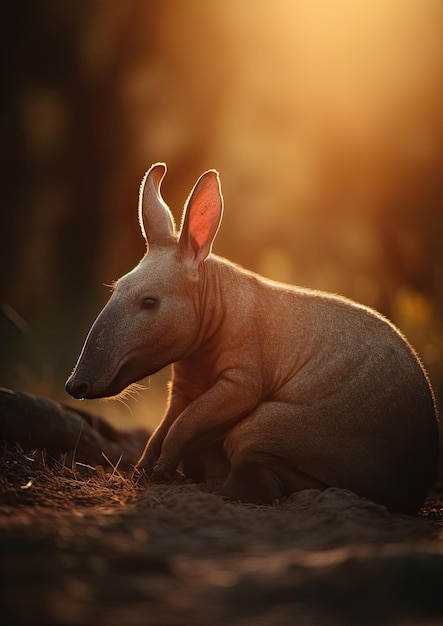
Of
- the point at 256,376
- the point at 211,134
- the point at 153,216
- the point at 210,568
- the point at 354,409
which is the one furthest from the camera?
the point at 211,134

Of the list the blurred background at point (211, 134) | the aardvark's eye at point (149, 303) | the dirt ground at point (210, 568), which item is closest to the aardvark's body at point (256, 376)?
the aardvark's eye at point (149, 303)

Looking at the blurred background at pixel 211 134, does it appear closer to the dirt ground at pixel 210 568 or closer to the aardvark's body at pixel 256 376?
the aardvark's body at pixel 256 376

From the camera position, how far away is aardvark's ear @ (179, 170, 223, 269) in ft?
19.4

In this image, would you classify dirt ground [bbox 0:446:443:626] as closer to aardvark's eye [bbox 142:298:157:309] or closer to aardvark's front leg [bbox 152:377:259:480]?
aardvark's front leg [bbox 152:377:259:480]

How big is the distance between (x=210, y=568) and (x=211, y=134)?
378 inches

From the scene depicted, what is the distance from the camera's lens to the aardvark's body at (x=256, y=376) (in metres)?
5.38

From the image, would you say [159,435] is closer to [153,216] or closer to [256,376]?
[256,376]

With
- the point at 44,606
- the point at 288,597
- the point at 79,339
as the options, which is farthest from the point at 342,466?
the point at 79,339

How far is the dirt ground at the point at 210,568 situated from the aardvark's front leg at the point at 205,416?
115 centimetres

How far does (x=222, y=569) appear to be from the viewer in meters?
2.93

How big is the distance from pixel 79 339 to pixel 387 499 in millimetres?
8039

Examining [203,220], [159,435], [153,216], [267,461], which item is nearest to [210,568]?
[267,461]

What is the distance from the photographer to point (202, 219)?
20.0ft

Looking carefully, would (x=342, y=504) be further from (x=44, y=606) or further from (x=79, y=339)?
(x=79, y=339)
